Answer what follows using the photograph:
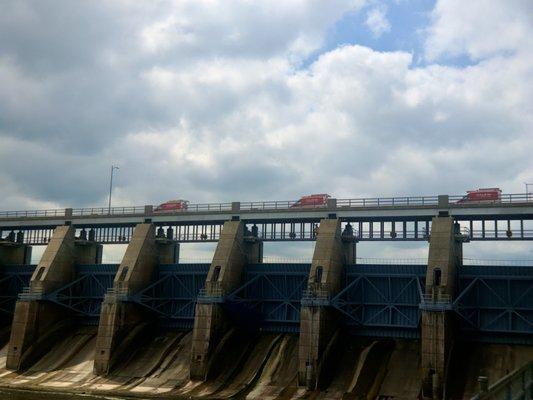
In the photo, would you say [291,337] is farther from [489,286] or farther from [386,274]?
[489,286]

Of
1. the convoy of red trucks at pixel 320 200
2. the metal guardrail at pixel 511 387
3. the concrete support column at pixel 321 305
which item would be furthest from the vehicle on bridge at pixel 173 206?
the metal guardrail at pixel 511 387

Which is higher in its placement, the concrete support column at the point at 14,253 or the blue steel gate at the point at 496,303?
the concrete support column at the point at 14,253

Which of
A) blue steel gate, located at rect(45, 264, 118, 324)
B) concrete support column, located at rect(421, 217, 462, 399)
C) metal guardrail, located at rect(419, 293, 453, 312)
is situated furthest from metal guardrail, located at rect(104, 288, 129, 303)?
concrete support column, located at rect(421, 217, 462, 399)

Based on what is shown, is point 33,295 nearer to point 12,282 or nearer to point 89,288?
point 89,288

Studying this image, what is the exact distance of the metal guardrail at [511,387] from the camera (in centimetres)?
2323

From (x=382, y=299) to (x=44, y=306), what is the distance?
129ft

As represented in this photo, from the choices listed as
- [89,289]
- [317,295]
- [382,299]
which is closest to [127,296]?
[89,289]

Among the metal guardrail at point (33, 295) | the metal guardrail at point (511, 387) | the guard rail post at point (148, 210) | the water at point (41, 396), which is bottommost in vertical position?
the water at point (41, 396)

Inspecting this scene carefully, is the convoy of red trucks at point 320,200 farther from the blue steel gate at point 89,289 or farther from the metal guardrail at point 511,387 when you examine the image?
the metal guardrail at point 511,387

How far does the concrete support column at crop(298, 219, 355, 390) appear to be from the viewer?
5838 cm

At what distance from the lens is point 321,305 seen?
195ft

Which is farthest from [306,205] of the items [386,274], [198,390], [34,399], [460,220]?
[34,399]

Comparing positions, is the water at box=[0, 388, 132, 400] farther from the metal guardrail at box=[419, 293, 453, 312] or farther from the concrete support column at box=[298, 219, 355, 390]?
the metal guardrail at box=[419, 293, 453, 312]

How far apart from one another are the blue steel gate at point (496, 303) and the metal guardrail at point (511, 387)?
3179 cm
